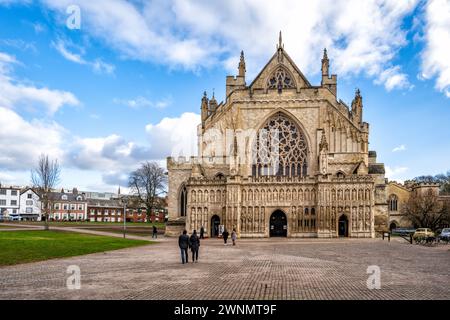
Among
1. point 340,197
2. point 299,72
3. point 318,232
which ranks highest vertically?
point 299,72

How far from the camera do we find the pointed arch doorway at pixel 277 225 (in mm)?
50688

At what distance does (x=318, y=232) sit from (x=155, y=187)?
40.1 metres

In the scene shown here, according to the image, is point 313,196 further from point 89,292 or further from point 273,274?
point 89,292

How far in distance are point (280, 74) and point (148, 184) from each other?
3622 cm

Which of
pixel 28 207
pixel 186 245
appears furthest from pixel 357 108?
pixel 28 207

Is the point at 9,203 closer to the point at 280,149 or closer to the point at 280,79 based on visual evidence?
the point at 280,149

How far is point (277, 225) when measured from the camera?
5088cm

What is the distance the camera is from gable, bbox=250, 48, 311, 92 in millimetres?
55625

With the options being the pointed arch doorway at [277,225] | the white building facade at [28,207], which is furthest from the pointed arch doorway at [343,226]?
the white building facade at [28,207]

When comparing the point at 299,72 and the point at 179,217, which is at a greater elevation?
the point at 299,72

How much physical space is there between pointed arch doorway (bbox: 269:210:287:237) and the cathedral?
12cm
